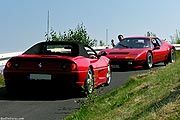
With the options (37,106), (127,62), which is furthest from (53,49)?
(127,62)

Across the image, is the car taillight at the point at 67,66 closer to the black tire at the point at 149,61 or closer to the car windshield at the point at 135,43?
the black tire at the point at 149,61

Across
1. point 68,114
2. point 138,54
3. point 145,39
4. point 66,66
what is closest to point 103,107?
point 68,114

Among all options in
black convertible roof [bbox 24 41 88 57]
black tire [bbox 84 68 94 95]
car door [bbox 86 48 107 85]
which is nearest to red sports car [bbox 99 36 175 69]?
car door [bbox 86 48 107 85]

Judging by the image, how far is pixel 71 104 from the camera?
9328 mm

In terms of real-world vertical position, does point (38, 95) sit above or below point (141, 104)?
below

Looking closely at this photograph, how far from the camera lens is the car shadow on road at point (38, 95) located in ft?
32.7

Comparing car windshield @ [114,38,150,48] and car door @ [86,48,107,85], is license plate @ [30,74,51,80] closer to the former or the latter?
car door @ [86,48,107,85]

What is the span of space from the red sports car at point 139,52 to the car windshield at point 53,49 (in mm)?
5379

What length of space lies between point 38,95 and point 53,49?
1.36m

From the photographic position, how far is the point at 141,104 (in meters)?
7.47

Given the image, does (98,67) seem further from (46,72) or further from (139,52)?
(139,52)

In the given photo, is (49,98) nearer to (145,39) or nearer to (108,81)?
(108,81)

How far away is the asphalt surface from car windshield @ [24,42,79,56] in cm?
91

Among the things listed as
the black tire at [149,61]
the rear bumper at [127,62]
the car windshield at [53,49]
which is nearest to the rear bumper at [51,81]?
the car windshield at [53,49]
